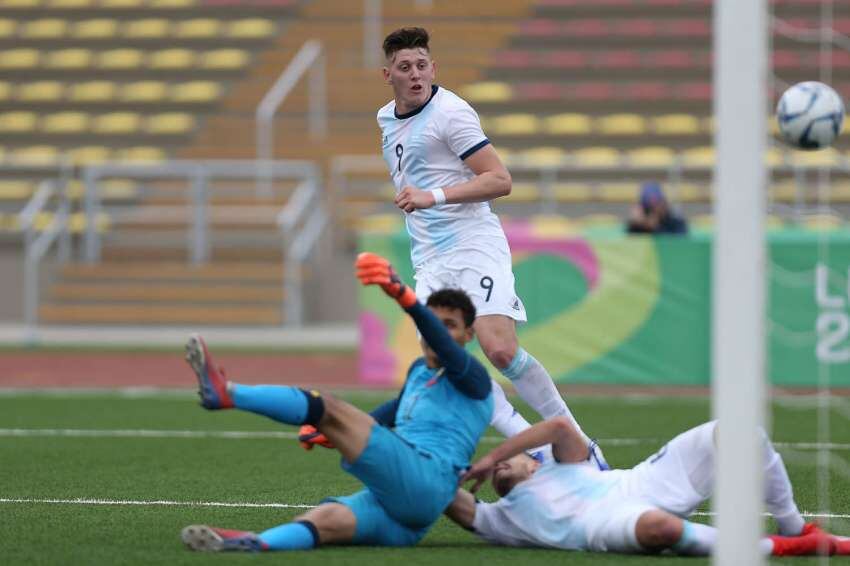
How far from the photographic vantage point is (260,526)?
22.4 ft

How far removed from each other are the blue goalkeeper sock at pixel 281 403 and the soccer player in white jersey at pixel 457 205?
68.8 inches

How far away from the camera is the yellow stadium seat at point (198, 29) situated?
2630 cm

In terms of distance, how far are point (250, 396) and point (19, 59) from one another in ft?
71.9

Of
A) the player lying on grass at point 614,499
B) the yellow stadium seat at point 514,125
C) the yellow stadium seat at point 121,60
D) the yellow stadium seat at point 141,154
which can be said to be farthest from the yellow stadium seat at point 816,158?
the player lying on grass at point 614,499

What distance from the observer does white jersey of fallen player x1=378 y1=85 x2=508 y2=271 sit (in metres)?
7.57

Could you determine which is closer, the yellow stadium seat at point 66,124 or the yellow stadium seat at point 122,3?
the yellow stadium seat at point 66,124

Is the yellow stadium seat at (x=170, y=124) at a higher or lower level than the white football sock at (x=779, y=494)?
higher

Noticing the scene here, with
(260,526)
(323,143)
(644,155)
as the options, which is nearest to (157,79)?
(323,143)

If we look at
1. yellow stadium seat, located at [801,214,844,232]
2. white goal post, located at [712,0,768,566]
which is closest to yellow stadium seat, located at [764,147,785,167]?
yellow stadium seat, located at [801,214,844,232]

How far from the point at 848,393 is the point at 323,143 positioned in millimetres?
11649

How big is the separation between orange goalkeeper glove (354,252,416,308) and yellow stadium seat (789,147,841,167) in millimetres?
15074

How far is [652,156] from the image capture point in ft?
72.4

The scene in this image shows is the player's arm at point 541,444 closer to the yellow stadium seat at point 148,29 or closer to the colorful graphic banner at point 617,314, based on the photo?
the colorful graphic banner at point 617,314

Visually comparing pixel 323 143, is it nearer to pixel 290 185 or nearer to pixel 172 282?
pixel 290 185
